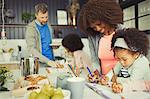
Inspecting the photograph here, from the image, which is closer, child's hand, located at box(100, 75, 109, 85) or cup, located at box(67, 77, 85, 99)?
cup, located at box(67, 77, 85, 99)

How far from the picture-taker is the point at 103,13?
1649 millimetres

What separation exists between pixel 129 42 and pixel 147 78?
0.84 ft

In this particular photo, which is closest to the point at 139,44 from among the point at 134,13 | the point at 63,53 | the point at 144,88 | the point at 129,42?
the point at 129,42

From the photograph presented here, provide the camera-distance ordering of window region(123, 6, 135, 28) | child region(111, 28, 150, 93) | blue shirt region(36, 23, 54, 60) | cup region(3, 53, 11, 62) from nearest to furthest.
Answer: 1. child region(111, 28, 150, 93)
2. blue shirt region(36, 23, 54, 60)
3. cup region(3, 53, 11, 62)
4. window region(123, 6, 135, 28)

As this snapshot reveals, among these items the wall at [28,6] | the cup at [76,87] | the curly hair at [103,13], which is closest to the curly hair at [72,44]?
the curly hair at [103,13]

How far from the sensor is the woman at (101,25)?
5.45 ft

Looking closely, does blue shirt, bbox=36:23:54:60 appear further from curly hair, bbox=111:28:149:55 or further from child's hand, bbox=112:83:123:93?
child's hand, bbox=112:83:123:93

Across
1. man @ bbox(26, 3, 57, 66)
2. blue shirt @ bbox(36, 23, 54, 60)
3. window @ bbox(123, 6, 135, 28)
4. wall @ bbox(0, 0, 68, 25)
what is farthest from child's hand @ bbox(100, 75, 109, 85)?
wall @ bbox(0, 0, 68, 25)

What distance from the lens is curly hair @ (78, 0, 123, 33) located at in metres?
1.65

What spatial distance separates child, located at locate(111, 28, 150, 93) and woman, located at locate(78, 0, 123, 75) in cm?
18

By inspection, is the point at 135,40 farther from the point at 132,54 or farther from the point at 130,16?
Answer: the point at 130,16

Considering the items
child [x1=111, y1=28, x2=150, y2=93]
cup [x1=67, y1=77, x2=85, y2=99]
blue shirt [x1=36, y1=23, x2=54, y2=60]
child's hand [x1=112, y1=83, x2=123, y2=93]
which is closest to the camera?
cup [x1=67, y1=77, x2=85, y2=99]

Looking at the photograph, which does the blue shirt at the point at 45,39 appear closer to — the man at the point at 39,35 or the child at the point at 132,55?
the man at the point at 39,35

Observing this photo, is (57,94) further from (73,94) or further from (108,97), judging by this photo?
(108,97)
